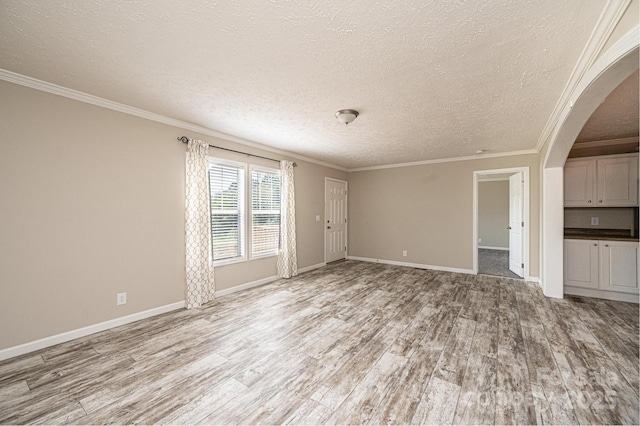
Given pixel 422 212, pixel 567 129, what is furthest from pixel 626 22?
pixel 422 212

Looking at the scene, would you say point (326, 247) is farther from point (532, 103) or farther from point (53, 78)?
point (53, 78)

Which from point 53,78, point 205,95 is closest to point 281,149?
point 205,95

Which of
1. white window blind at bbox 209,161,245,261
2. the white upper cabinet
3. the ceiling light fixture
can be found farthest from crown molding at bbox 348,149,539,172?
white window blind at bbox 209,161,245,261

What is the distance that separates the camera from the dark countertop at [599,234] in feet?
12.6

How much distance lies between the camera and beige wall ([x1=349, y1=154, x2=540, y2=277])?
5.35 metres

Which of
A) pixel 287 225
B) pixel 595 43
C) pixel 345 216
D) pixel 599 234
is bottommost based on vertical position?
pixel 599 234

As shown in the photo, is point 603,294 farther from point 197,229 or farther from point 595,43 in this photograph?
point 197,229

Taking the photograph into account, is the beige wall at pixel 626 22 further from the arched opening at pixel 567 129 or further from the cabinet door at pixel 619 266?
the cabinet door at pixel 619 266

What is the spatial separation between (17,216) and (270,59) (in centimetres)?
277

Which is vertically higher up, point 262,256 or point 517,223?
point 517,223

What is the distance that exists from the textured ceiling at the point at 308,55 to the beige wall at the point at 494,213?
6.03 metres

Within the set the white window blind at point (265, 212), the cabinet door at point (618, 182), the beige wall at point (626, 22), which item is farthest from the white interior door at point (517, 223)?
the white window blind at point (265, 212)

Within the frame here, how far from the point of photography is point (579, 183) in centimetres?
429

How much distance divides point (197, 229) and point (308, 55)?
275cm
